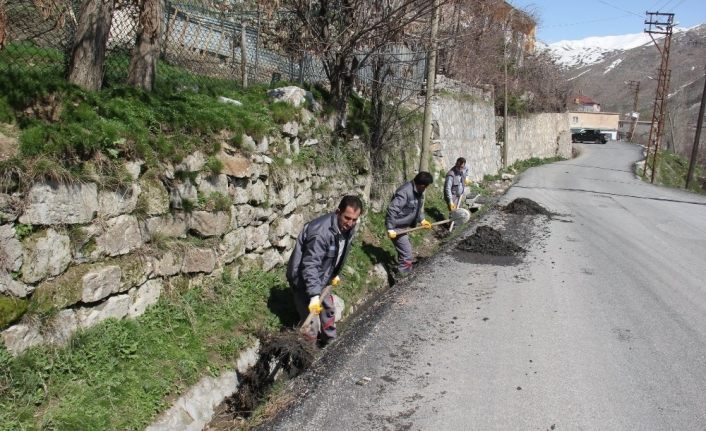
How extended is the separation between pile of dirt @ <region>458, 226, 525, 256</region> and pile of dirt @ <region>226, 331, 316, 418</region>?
180 inches

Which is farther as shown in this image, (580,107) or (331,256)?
(580,107)

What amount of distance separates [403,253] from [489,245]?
1.58m

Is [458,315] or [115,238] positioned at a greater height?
[115,238]

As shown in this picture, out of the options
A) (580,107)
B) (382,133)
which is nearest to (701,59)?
(580,107)

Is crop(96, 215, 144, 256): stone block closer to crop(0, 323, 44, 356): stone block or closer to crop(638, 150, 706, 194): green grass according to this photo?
crop(0, 323, 44, 356): stone block

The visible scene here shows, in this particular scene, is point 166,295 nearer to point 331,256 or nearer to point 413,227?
point 331,256

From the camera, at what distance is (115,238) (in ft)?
15.2

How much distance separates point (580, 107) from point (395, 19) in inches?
3339

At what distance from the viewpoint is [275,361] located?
17.7ft

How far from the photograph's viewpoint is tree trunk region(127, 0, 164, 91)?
642 cm

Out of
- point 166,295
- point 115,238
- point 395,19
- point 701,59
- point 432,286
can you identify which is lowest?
point 432,286

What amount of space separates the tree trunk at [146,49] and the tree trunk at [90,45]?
0.52 meters

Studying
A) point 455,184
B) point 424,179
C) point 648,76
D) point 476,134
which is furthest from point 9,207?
point 648,76

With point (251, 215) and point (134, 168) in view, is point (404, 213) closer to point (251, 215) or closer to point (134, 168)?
point (251, 215)
